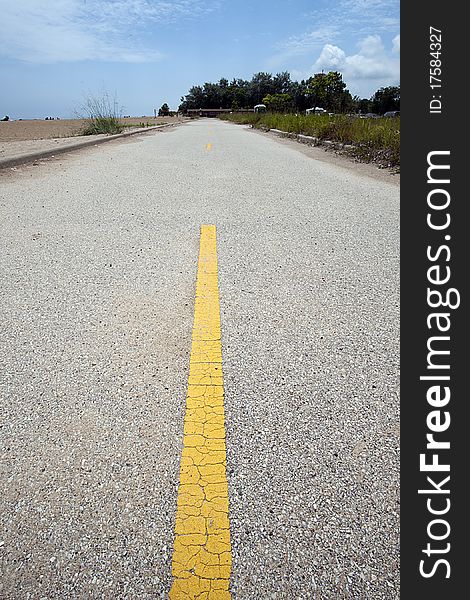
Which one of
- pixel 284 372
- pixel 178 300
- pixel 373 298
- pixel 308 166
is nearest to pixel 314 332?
pixel 284 372

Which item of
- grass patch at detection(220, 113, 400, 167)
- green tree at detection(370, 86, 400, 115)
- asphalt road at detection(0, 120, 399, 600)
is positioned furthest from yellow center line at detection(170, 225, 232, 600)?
green tree at detection(370, 86, 400, 115)

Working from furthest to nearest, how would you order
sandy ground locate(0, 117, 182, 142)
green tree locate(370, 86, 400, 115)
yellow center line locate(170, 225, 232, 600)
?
1. green tree locate(370, 86, 400, 115)
2. sandy ground locate(0, 117, 182, 142)
3. yellow center line locate(170, 225, 232, 600)

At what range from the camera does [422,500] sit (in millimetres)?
1516

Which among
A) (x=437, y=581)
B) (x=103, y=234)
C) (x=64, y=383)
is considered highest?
(x=103, y=234)

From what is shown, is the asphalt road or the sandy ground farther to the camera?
the sandy ground

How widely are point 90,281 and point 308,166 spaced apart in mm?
7602

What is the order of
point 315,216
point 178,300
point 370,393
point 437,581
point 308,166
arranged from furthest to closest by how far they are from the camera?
1. point 308,166
2. point 315,216
3. point 178,300
4. point 370,393
5. point 437,581

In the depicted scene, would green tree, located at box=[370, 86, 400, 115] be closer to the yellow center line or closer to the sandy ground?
the sandy ground

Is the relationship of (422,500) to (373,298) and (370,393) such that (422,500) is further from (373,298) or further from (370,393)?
(373,298)

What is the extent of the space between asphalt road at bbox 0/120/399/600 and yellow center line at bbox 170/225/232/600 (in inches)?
1.4

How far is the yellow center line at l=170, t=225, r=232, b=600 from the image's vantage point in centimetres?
131

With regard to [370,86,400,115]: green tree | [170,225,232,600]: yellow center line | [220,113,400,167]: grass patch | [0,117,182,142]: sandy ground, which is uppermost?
[370,86,400,115]: green tree

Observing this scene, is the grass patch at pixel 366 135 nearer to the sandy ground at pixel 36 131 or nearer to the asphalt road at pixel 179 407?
the asphalt road at pixel 179 407

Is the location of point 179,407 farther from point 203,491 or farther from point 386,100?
point 386,100
